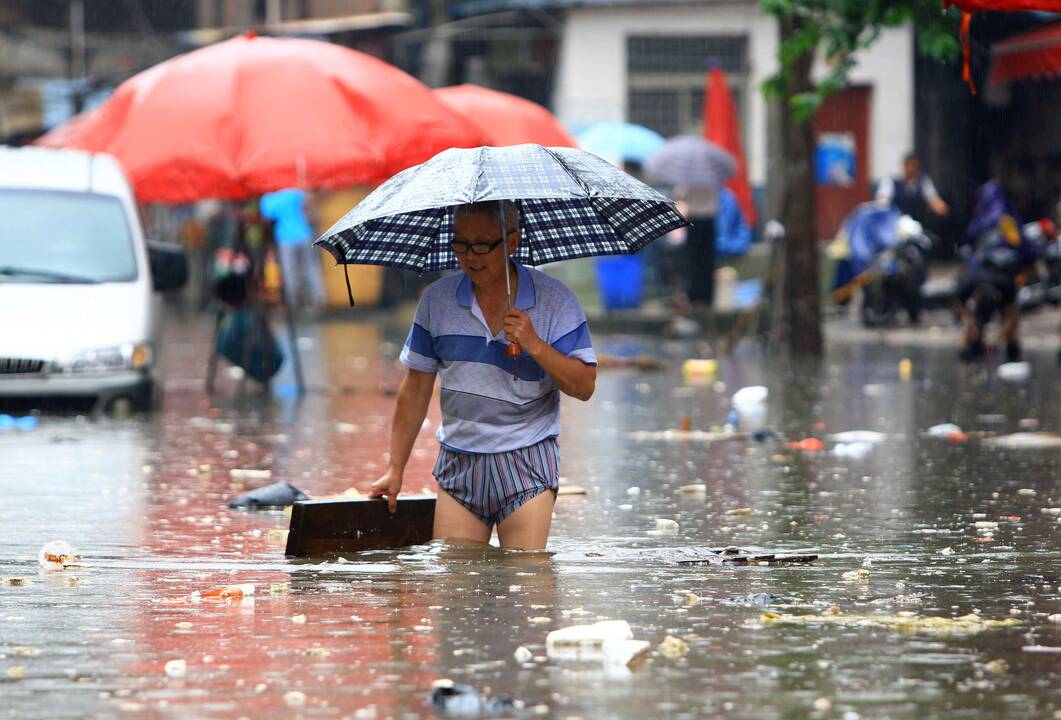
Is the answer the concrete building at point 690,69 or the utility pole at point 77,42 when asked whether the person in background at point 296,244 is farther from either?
the utility pole at point 77,42

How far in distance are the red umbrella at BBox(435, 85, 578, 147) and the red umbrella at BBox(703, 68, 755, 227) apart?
331 inches

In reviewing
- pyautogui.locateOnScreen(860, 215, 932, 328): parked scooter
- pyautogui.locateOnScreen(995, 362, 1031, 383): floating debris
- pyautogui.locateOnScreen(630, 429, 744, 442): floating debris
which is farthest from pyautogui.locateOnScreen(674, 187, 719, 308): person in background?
pyautogui.locateOnScreen(630, 429, 744, 442): floating debris

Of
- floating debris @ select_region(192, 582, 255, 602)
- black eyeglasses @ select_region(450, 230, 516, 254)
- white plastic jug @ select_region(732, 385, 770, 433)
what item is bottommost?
white plastic jug @ select_region(732, 385, 770, 433)

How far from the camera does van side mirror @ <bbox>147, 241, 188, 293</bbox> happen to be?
51.3ft

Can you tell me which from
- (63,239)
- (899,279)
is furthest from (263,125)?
(899,279)

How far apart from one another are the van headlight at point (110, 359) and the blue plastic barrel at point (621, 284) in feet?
41.4

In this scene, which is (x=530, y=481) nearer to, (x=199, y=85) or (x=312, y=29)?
(x=199, y=85)

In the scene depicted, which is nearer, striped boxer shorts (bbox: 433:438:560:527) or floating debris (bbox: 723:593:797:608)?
floating debris (bbox: 723:593:797:608)

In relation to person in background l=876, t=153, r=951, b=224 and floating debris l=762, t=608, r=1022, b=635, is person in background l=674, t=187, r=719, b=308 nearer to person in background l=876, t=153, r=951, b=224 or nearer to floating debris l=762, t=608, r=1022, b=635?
person in background l=876, t=153, r=951, b=224

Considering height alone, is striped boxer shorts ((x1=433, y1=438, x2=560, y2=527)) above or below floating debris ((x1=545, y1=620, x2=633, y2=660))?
above

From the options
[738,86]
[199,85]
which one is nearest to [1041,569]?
[199,85]

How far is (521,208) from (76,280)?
8.37 metres

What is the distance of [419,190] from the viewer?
21.6 ft

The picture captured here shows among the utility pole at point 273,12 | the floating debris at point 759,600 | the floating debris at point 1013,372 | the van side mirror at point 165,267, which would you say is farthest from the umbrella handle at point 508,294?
the utility pole at point 273,12
